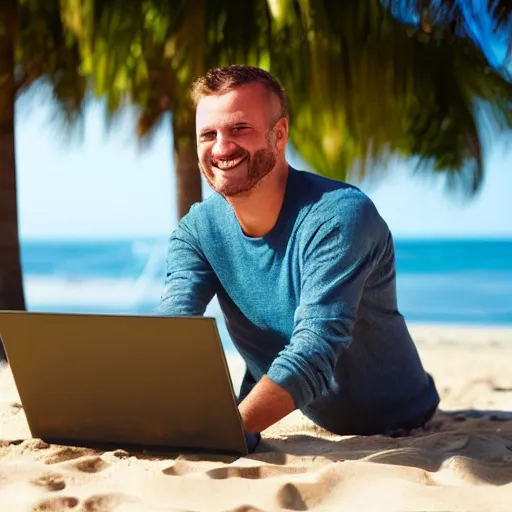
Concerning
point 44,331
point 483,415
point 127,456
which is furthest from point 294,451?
point 483,415

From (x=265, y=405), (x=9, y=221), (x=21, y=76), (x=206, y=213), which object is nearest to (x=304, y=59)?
(x=21, y=76)

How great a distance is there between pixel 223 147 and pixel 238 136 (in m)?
0.06

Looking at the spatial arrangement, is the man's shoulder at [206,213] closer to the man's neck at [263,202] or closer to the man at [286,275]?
the man at [286,275]

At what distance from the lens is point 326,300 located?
2.51 meters

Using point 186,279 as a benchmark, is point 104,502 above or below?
below

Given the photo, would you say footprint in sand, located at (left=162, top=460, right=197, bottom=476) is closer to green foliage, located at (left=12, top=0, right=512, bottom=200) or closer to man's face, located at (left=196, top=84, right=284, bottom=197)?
man's face, located at (left=196, top=84, right=284, bottom=197)

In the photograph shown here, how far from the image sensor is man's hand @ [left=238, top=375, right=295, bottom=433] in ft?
7.93

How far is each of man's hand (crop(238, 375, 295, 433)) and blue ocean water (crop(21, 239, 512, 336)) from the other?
637 inches

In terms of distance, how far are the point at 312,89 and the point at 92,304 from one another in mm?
18936

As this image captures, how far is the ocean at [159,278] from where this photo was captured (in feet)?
70.4

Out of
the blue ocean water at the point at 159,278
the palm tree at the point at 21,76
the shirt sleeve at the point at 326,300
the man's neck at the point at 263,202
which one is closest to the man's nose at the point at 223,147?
the man's neck at the point at 263,202

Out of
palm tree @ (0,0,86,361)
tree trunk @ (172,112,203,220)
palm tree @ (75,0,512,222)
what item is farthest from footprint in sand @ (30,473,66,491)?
tree trunk @ (172,112,203,220)

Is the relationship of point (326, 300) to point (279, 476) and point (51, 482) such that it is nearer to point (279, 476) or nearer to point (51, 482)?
point (279, 476)

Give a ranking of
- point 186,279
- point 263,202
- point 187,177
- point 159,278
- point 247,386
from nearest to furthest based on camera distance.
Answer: point 263,202 → point 186,279 → point 247,386 → point 187,177 → point 159,278
